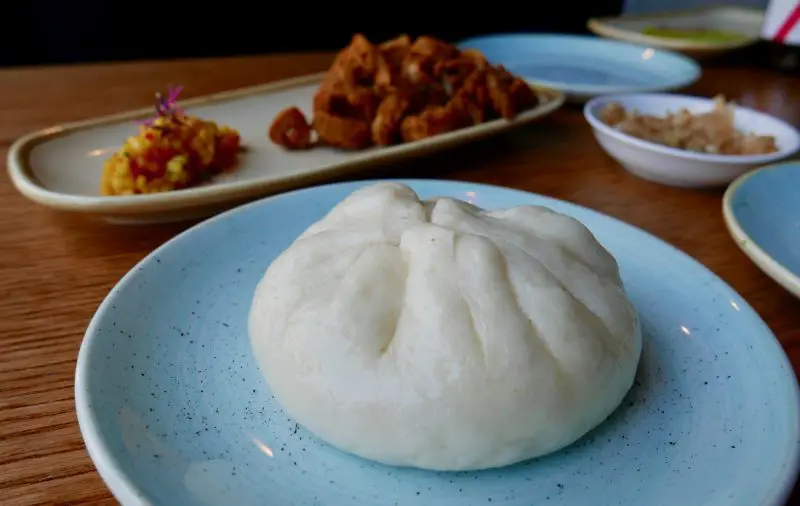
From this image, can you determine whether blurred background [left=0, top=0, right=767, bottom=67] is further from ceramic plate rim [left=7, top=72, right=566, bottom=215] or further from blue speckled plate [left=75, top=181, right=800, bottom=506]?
blue speckled plate [left=75, top=181, right=800, bottom=506]

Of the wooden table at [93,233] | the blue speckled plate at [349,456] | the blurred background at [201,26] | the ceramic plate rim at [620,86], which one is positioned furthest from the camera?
the blurred background at [201,26]

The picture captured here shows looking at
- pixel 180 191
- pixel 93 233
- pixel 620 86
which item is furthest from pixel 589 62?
pixel 93 233

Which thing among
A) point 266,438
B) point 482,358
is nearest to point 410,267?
point 482,358

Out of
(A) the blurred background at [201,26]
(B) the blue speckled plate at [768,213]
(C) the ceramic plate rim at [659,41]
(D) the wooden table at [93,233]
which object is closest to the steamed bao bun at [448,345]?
(D) the wooden table at [93,233]

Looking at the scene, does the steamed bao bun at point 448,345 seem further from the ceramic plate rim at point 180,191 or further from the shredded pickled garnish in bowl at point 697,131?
the shredded pickled garnish in bowl at point 697,131

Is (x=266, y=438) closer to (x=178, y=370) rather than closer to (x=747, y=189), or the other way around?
(x=178, y=370)

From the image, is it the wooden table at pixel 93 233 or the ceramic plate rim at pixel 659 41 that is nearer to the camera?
the wooden table at pixel 93 233

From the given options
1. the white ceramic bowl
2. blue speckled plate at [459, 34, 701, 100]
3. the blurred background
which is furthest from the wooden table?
the blurred background
